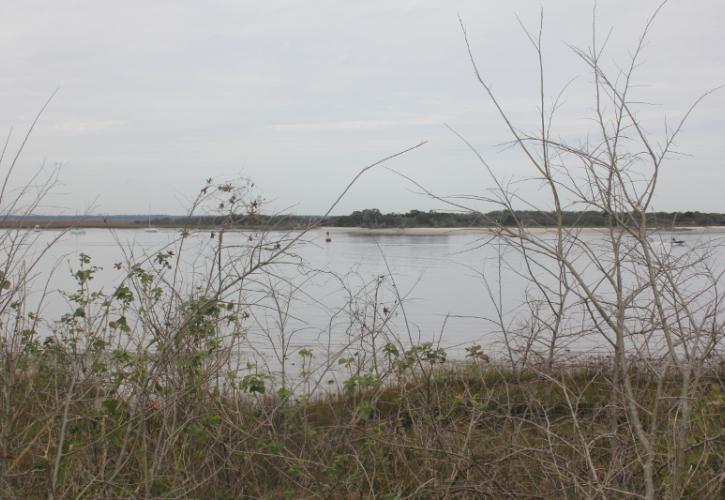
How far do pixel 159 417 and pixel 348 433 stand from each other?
1.48 metres

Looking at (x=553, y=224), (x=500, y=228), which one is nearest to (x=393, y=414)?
(x=553, y=224)

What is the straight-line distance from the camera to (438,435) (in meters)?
4.58

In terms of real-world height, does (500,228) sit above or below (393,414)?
above

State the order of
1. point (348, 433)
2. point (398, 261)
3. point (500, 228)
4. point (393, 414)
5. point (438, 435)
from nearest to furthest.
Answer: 1. point (500, 228)
2. point (438, 435)
3. point (348, 433)
4. point (393, 414)
5. point (398, 261)

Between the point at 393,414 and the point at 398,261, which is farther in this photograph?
the point at 398,261

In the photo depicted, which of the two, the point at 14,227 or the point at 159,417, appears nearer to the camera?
the point at 14,227

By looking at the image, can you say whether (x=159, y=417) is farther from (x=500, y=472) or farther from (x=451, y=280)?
(x=451, y=280)

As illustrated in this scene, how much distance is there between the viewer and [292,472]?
5.07m


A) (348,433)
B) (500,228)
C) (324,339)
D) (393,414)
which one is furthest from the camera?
(324,339)

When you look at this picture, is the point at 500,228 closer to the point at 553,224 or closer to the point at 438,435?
the point at 553,224

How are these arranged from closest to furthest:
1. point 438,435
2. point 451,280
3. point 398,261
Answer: point 438,435
point 451,280
point 398,261

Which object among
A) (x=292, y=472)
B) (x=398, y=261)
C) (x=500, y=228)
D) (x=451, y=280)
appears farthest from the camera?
(x=398, y=261)

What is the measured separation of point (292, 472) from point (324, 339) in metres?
8.67

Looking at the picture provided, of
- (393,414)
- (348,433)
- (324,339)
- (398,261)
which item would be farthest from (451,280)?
(348,433)
